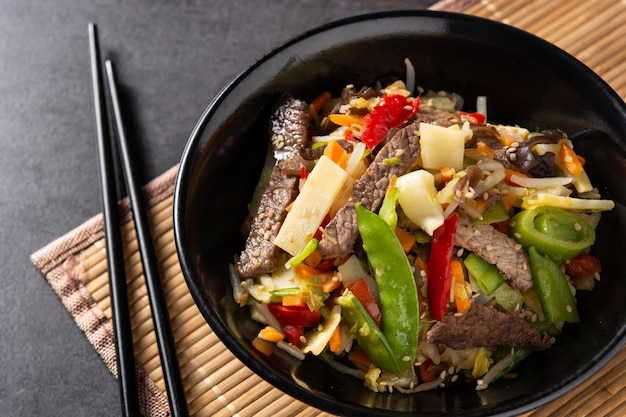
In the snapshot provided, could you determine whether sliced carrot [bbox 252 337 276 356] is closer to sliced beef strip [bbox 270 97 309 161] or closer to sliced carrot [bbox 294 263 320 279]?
Answer: sliced carrot [bbox 294 263 320 279]

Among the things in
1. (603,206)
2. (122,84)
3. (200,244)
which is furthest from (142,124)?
(603,206)

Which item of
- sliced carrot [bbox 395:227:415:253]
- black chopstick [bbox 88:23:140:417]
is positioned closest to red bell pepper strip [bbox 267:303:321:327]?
sliced carrot [bbox 395:227:415:253]

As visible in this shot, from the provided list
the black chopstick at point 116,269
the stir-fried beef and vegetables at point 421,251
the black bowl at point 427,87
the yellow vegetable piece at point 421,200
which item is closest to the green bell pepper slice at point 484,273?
the stir-fried beef and vegetables at point 421,251

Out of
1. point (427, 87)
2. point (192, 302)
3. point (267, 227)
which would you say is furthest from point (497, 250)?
point (192, 302)

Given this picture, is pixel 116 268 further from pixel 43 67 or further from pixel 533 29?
pixel 533 29

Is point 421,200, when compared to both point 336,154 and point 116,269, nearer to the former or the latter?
point 336,154

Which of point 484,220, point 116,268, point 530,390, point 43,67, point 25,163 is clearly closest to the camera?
point 530,390
